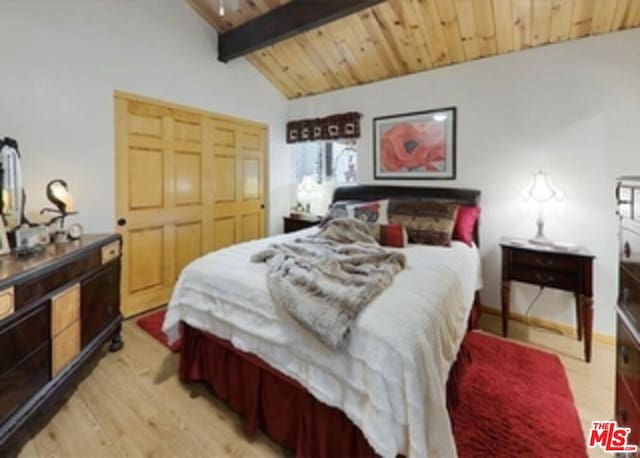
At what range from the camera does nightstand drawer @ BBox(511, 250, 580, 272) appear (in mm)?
2426

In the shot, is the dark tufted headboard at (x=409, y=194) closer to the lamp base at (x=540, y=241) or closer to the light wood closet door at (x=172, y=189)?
the lamp base at (x=540, y=241)

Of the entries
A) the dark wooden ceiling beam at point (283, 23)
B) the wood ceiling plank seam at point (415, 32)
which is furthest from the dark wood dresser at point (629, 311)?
the wood ceiling plank seam at point (415, 32)

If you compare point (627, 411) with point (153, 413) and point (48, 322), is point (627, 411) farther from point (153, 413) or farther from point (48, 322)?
point (48, 322)

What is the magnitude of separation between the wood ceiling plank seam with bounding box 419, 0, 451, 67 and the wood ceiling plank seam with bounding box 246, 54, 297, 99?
6.06ft

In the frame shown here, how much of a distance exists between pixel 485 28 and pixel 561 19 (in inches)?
20.4

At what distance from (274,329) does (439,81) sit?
294 cm

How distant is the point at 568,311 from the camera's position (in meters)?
2.81

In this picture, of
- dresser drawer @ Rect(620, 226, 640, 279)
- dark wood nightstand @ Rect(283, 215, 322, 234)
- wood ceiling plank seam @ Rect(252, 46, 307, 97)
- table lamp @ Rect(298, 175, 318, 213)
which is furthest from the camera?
table lamp @ Rect(298, 175, 318, 213)

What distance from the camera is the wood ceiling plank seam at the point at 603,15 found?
7.68ft

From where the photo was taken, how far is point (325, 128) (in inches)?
162

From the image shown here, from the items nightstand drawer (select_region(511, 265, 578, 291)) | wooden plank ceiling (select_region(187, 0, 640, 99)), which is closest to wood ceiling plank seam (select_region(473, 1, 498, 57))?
wooden plank ceiling (select_region(187, 0, 640, 99))

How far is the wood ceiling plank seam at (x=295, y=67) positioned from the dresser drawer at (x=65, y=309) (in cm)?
303

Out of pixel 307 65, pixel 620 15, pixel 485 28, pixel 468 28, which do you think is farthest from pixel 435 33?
pixel 307 65

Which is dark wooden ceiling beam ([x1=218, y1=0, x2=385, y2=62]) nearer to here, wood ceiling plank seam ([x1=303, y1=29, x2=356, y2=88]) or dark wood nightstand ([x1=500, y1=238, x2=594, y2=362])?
wood ceiling plank seam ([x1=303, y1=29, x2=356, y2=88])
